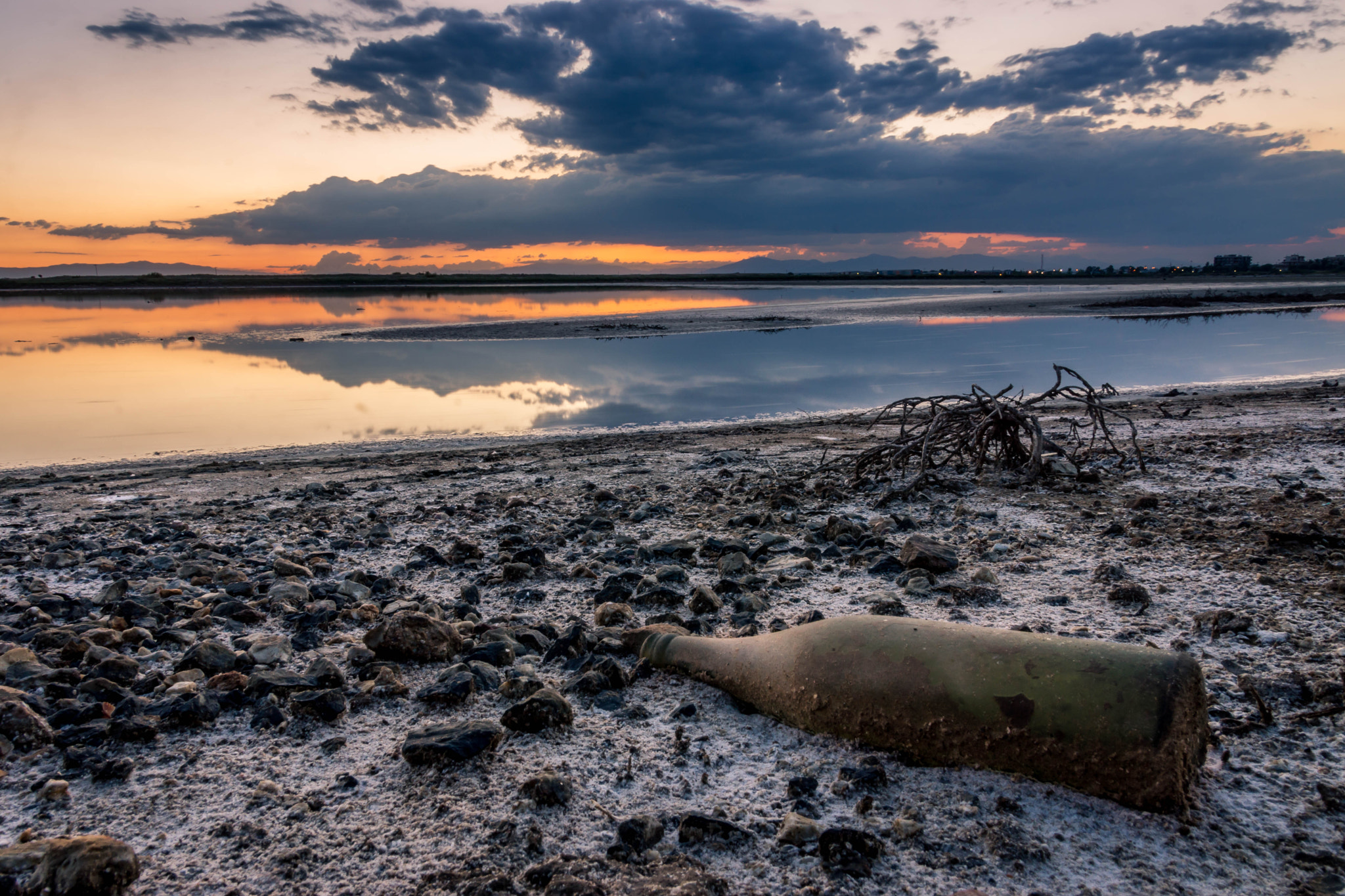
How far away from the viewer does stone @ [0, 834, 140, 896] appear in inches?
67.9

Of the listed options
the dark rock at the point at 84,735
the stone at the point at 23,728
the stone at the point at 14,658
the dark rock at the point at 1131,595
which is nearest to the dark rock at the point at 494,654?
the dark rock at the point at 84,735

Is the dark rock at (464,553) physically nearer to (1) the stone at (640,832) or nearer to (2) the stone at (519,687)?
(2) the stone at (519,687)

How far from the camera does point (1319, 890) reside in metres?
1.67

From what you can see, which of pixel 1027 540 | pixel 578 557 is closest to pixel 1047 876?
pixel 1027 540

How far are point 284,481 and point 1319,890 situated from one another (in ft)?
26.3

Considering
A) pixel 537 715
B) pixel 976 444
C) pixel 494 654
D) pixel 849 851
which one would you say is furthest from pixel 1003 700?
pixel 976 444

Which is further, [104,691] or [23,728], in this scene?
[104,691]

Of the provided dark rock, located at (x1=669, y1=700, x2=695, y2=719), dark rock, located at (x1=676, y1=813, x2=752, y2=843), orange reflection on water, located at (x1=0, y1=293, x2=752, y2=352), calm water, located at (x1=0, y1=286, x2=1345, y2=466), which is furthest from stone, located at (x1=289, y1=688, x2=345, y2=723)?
orange reflection on water, located at (x1=0, y1=293, x2=752, y2=352)

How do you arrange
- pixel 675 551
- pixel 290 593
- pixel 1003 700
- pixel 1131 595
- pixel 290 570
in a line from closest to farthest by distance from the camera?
pixel 1003 700 < pixel 1131 595 < pixel 290 593 < pixel 290 570 < pixel 675 551

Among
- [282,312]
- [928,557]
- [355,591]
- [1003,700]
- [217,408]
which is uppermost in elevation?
[282,312]

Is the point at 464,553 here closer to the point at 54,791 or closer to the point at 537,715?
the point at 537,715

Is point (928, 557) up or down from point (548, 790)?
up

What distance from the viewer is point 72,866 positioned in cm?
175

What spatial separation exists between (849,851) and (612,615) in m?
1.81
